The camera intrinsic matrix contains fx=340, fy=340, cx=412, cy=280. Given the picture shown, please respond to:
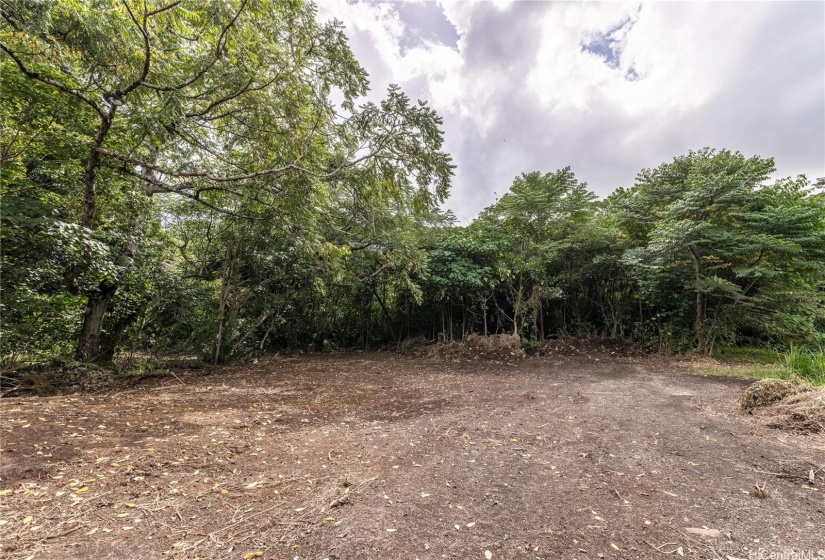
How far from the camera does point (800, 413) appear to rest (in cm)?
306

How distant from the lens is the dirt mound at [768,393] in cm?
349

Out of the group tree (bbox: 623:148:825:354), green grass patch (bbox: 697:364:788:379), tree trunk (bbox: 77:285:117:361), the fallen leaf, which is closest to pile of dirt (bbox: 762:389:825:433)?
the fallen leaf

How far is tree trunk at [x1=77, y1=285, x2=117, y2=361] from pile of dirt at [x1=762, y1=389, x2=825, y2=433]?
8.63m

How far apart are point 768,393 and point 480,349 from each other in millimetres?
5581

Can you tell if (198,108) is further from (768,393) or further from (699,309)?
(699,309)

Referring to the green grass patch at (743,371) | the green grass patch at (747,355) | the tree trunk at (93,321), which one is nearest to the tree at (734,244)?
the green grass patch at (747,355)

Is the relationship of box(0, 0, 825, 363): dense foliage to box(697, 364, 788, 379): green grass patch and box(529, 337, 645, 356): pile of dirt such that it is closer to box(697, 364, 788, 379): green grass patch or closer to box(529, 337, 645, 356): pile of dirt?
box(529, 337, 645, 356): pile of dirt

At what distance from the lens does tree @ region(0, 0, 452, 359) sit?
11.0 feet

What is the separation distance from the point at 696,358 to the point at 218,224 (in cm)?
1088

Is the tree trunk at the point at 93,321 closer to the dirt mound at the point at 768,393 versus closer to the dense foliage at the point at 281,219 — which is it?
the dense foliage at the point at 281,219

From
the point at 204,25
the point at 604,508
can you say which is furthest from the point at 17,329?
the point at 604,508

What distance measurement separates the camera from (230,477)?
7.11ft

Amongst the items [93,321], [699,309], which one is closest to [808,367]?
[699,309]

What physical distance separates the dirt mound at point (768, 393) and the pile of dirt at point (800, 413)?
9 centimetres
